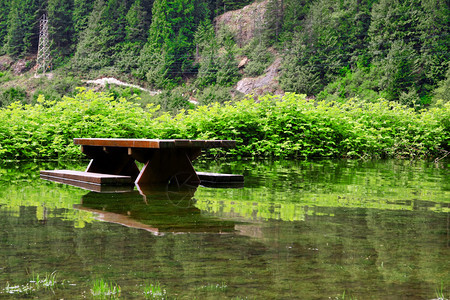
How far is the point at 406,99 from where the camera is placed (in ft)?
153

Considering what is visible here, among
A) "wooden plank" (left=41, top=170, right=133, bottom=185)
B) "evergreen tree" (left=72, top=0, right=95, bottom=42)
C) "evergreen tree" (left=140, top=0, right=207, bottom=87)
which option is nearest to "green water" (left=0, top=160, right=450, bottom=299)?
"wooden plank" (left=41, top=170, right=133, bottom=185)

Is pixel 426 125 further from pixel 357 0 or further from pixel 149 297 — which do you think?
pixel 357 0

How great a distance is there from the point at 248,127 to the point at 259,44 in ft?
195

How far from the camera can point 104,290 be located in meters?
2.04

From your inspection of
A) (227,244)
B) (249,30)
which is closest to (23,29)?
(249,30)

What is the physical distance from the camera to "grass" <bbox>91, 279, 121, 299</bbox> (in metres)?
1.99

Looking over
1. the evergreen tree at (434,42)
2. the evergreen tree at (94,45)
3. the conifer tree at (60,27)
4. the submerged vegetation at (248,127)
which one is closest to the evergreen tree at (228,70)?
the evergreen tree at (94,45)

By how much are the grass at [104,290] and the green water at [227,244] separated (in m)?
0.03

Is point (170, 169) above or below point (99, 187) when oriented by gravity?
above

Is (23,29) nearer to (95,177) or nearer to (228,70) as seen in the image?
(228,70)

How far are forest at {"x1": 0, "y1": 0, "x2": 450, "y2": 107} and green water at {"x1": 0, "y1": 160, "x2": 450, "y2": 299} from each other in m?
39.9

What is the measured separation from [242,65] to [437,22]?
25456mm

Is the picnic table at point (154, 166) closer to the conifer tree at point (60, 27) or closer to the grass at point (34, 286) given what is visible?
the grass at point (34, 286)

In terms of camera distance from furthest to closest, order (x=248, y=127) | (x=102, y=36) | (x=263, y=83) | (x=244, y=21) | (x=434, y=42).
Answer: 1. (x=102, y=36)
2. (x=244, y=21)
3. (x=263, y=83)
4. (x=434, y=42)
5. (x=248, y=127)
